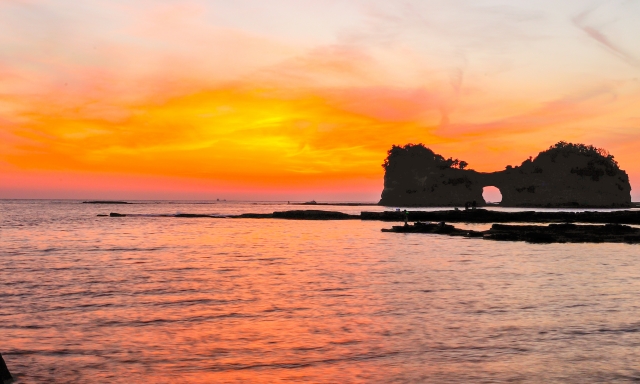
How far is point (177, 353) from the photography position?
11.3 metres

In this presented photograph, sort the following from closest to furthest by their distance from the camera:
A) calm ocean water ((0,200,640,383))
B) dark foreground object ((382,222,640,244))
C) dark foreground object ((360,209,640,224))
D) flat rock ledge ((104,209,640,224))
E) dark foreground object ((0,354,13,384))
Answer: dark foreground object ((0,354,13,384)) → calm ocean water ((0,200,640,383)) → dark foreground object ((382,222,640,244)) → dark foreground object ((360,209,640,224)) → flat rock ledge ((104,209,640,224))

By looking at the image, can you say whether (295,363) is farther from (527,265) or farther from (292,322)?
(527,265)

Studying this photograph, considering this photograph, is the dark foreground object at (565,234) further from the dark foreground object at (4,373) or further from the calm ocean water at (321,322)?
the dark foreground object at (4,373)

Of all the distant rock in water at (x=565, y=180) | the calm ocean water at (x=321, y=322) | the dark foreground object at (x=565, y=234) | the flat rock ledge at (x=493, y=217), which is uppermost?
the distant rock in water at (x=565, y=180)

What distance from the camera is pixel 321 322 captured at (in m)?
14.3

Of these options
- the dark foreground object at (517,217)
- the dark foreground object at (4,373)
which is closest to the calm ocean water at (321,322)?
the dark foreground object at (4,373)

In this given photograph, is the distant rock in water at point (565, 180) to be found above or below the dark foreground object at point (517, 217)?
above

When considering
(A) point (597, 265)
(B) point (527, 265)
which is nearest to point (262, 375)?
(B) point (527, 265)

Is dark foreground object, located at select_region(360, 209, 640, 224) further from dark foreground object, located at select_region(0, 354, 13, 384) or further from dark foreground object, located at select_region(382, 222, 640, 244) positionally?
dark foreground object, located at select_region(0, 354, 13, 384)

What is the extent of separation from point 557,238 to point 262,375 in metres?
40.9

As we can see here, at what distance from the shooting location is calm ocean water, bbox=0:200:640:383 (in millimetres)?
10133

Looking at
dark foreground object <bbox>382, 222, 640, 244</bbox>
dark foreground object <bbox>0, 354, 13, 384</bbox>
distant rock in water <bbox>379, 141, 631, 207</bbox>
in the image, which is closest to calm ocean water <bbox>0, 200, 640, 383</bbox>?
dark foreground object <bbox>0, 354, 13, 384</bbox>

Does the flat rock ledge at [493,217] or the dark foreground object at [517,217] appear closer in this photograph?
the dark foreground object at [517,217]

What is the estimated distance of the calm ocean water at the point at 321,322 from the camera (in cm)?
1013
